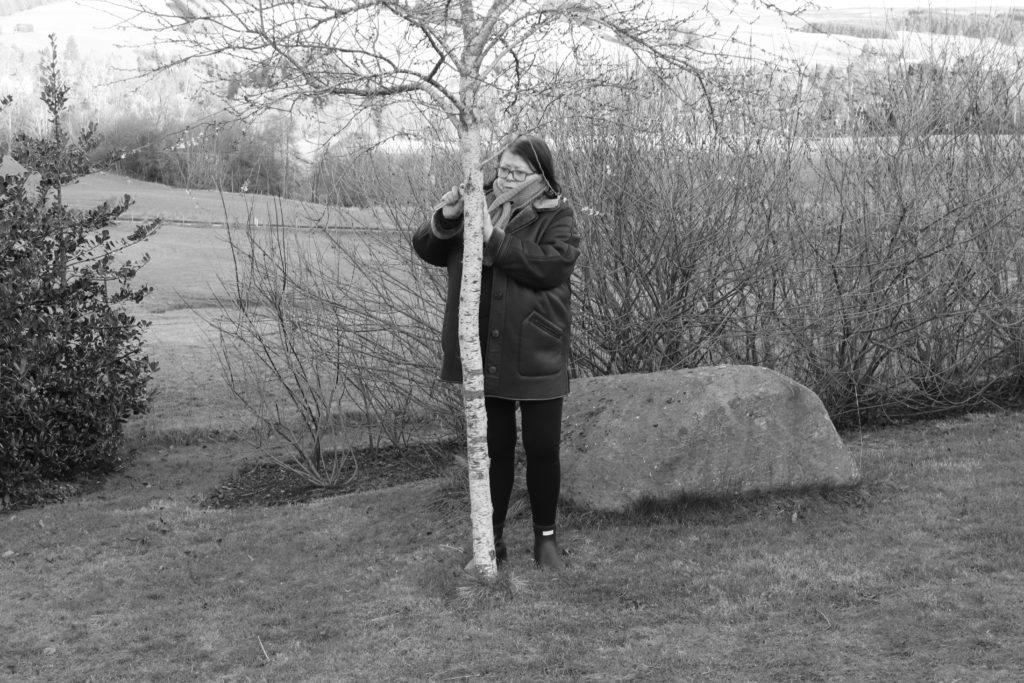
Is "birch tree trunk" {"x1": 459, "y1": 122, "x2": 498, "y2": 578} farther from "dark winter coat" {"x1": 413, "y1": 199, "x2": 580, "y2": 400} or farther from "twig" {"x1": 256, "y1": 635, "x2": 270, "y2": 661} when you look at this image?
"twig" {"x1": 256, "y1": 635, "x2": 270, "y2": 661}

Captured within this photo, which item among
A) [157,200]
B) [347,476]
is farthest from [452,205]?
[157,200]

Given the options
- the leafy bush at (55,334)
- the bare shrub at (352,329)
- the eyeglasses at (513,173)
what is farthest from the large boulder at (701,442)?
the leafy bush at (55,334)

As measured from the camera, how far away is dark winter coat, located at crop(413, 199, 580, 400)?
15.2 ft

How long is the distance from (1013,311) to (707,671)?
18.3ft

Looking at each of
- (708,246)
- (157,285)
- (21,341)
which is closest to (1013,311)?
(708,246)

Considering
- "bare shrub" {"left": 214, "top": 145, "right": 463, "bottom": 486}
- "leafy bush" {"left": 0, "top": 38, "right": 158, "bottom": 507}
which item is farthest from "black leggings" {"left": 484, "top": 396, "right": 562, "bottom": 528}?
"leafy bush" {"left": 0, "top": 38, "right": 158, "bottom": 507}

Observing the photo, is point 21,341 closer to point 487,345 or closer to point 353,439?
point 353,439

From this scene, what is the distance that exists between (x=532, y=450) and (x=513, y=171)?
1.22 m

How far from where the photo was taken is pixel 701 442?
18.6 ft

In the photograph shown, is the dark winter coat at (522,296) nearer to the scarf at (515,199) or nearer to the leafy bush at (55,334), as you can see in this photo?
the scarf at (515,199)

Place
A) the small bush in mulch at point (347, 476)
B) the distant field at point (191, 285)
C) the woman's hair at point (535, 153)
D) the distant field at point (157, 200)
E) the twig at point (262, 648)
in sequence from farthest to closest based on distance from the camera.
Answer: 1. the distant field at point (157, 200)
2. the distant field at point (191, 285)
3. the small bush in mulch at point (347, 476)
4. the woman's hair at point (535, 153)
5. the twig at point (262, 648)

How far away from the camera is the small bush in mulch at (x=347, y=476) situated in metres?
7.23

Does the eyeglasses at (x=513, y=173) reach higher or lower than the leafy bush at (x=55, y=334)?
higher

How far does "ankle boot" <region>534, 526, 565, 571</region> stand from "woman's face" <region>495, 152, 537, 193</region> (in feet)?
5.08
